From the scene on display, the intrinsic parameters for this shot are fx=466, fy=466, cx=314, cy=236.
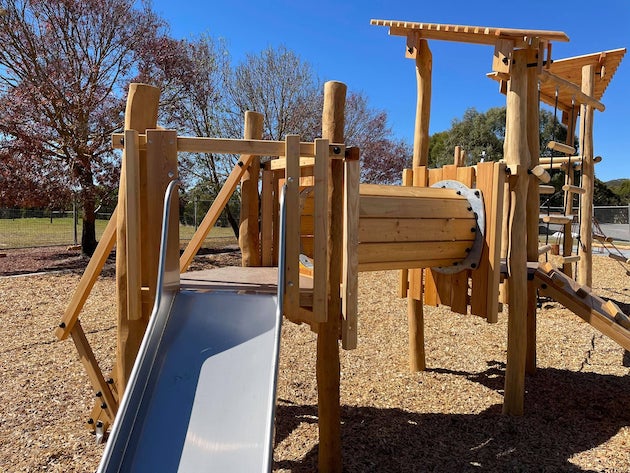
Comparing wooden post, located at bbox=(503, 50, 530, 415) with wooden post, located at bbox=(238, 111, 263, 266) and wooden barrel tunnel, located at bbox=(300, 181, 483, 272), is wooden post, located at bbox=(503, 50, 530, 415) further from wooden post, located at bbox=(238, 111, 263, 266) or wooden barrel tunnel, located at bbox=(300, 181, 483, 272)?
wooden post, located at bbox=(238, 111, 263, 266)

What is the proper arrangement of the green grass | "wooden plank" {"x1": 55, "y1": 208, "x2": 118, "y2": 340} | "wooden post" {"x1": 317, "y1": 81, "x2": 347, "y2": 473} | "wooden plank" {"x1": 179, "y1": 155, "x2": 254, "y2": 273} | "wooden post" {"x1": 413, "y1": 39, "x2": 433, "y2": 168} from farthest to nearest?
the green grass, "wooden post" {"x1": 413, "y1": 39, "x2": 433, "y2": 168}, "wooden plank" {"x1": 179, "y1": 155, "x2": 254, "y2": 273}, "wooden plank" {"x1": 55, "y1": 208, "x2": 118, "y2": 340}, "wooden post" {"x1": 317, "y1": 81, "x2": 347, "y2": 473}

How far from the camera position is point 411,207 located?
3.49 m

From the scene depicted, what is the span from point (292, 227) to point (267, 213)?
1.21 metres

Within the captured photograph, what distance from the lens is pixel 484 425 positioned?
371 cm

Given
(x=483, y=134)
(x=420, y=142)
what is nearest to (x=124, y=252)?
(x=420, y=142)

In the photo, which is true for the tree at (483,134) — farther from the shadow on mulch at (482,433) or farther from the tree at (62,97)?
the shadow on mulch at (482,433)

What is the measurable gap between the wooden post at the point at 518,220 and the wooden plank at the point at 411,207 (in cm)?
45

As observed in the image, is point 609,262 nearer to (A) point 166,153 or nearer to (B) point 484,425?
(B) point 484,425

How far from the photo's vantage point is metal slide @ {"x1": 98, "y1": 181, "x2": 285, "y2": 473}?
1.86 metres

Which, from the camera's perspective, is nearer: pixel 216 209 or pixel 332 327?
pixel 332 327

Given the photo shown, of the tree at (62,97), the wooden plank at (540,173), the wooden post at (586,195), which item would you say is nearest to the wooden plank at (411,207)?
the wooden plank at (540,173)

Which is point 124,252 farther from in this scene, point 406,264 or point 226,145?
point 406,264

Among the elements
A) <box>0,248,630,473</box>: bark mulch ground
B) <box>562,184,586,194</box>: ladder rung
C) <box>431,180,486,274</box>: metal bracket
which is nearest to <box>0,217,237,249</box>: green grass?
<box>0,248,630,473</box>: bark mulch ground

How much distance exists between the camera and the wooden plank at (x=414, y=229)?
3.21 metres
